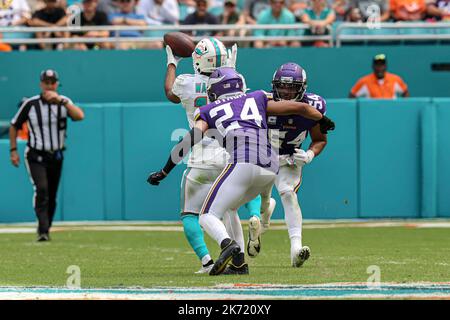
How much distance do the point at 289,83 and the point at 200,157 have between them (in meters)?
1.03

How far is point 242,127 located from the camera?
8.92 m

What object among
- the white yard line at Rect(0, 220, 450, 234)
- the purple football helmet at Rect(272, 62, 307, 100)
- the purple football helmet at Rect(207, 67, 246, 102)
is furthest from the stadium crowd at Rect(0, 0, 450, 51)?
the purple football helmet at Rect(207, 67, 246, 102)

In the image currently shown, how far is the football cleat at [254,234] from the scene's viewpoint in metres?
9.94

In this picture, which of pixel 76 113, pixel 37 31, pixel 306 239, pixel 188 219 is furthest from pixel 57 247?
pixel 37 31

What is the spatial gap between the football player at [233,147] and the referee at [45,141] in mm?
4624

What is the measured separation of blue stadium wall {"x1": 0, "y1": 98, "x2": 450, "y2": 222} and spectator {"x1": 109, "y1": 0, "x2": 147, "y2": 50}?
147cm

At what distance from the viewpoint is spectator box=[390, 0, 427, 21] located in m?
17.5

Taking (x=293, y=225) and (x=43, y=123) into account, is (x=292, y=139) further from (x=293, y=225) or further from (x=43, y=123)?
(x=43, y=123)

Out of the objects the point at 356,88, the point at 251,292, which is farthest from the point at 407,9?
the point at 251,292

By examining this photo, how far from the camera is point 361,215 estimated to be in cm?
1633
